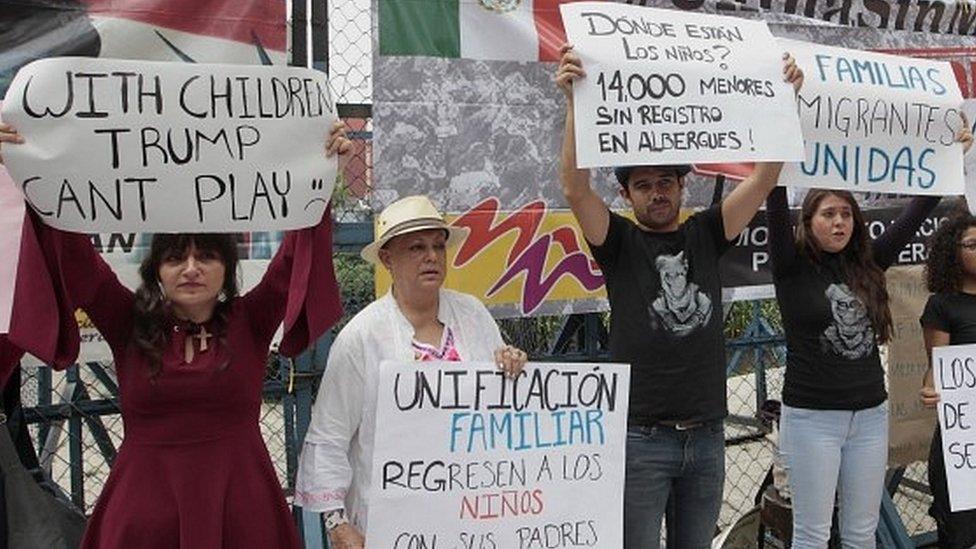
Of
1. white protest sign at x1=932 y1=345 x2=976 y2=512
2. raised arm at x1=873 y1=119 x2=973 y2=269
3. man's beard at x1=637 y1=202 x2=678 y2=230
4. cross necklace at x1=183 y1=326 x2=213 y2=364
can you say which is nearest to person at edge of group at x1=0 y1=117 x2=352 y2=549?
cross necklace at x1=183 y1=326 x2=213 y2=364

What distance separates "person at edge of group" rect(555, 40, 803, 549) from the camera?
2807mm

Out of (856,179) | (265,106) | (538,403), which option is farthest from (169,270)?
(856,179)

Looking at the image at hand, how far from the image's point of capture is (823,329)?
324cm

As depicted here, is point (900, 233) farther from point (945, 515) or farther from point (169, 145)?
point (169, 145)

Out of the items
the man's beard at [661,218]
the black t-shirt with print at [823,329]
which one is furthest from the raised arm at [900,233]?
the man's beard at [661,218]

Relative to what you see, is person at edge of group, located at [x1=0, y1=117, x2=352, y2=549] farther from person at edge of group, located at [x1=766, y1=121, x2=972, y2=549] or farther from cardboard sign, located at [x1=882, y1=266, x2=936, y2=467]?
cardboard sign, located at [x1=882, y1=266, x2=936, y2=467]

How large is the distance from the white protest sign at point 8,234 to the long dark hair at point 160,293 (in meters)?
0.60

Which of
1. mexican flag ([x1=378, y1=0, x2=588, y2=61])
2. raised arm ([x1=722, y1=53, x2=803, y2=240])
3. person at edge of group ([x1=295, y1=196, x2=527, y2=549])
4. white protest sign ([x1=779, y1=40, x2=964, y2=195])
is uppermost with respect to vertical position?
mexican flag ([x1=378, y1=0, x2=588, y2=61])

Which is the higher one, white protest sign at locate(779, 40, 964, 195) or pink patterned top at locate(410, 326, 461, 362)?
white protest sign at locate(779, 40, 964, 195)

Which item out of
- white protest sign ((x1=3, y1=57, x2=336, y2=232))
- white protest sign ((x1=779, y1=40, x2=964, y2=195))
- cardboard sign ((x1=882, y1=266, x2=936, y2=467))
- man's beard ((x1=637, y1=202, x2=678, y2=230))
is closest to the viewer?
white protest sign ((x1=3, y1=57, x2=336, y2=232))

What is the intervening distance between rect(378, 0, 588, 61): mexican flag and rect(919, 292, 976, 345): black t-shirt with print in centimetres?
180

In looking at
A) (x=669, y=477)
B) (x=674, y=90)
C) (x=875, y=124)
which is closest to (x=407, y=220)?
(x=674, y=90)

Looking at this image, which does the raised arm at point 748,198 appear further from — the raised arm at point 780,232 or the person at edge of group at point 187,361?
the person at edge of group at point 187,361

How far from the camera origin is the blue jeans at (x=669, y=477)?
9.24 feet
